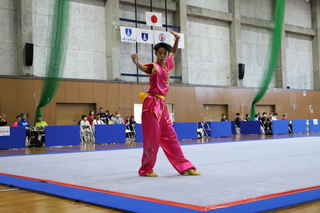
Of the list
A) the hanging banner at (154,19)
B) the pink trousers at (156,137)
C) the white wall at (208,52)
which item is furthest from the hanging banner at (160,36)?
the pink trousers at (156,137)

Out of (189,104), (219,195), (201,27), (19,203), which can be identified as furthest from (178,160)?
(201,27)

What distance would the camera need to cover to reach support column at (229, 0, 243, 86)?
85.8 ft

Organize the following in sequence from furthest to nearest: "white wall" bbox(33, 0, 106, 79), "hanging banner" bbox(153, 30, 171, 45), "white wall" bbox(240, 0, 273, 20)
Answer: "white wall" bbox(240, 0, 273, 20), "hanging banner" bbox(153, 30, 171, 45), "white wall" bbox(33, 0, 106, 79)

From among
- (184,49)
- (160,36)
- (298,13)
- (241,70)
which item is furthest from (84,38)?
(298,13)

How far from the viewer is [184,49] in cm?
2380

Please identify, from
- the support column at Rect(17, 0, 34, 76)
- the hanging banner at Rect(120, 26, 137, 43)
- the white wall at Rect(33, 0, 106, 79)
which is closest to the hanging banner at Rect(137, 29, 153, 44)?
the hanging banner at Rect(120, 26, 137, 43)

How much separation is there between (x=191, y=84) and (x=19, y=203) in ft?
68.9

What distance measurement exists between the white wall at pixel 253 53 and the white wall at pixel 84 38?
10.4m

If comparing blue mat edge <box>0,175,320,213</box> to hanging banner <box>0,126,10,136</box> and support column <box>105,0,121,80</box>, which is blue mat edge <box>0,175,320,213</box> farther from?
support column <box>105,0,121,80</box>

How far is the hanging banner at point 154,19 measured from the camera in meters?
21.5

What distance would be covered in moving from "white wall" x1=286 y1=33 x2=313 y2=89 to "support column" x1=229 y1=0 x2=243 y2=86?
5196mm

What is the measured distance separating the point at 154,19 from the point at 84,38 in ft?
13.0

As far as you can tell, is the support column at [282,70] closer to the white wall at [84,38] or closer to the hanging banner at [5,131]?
the white wall at [84,38]

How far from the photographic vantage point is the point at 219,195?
11.6ft
